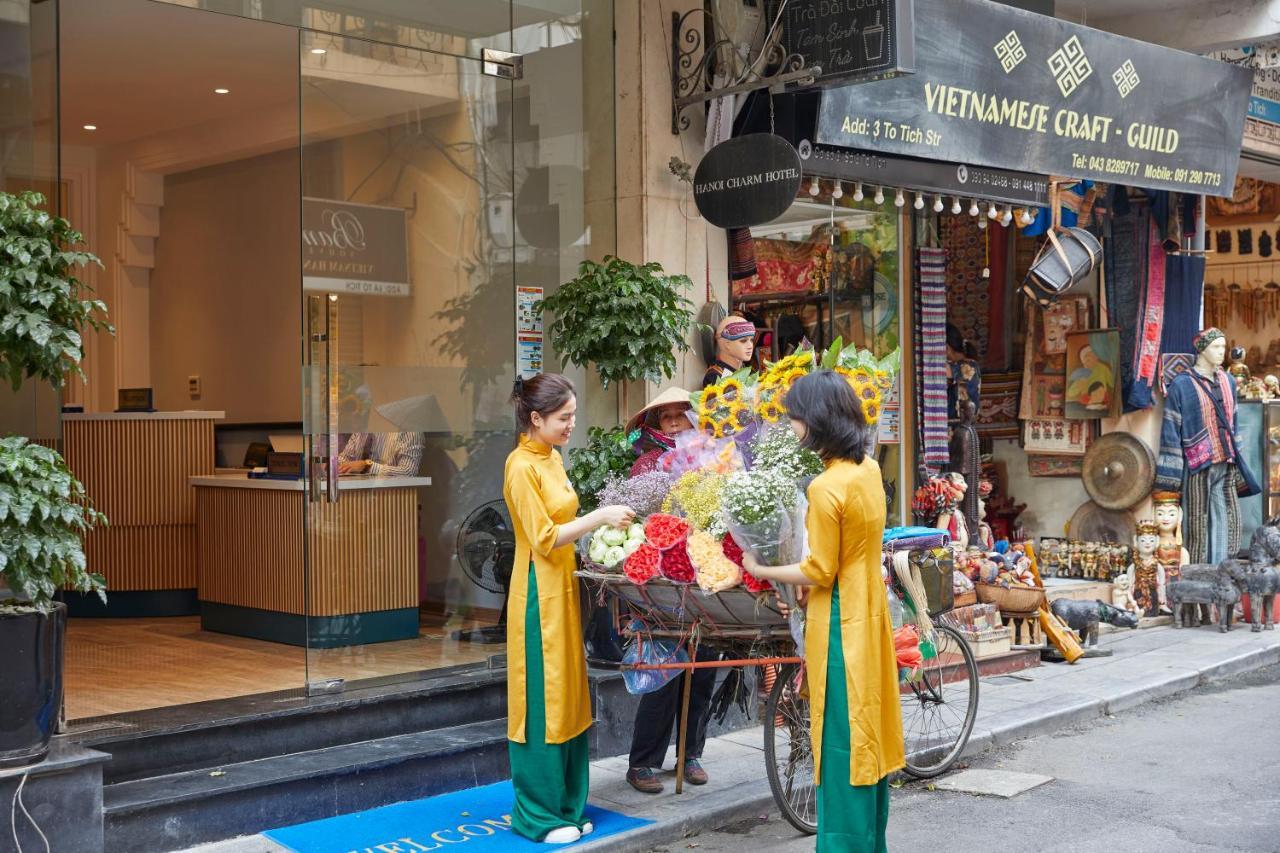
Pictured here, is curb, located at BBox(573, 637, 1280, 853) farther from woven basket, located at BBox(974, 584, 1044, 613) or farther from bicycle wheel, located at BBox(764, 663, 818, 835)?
woven basket, located at BBox(974, 584, 1044, 613)

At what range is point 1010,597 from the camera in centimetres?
985

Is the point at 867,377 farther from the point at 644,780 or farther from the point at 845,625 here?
the point at 644,780

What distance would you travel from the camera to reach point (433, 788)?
6496mm

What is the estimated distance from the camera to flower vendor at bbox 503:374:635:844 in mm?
5676

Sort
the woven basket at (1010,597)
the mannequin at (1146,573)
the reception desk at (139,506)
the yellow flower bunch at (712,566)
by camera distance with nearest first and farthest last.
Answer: the yellow flower bunch at (712,566)
the woven basket at (1010,597)
the reception desk at (139,506)
the mannequin at (1146,573)

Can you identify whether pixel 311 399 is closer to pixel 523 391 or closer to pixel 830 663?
pixel 523 391

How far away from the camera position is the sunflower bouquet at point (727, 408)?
19.2 ft

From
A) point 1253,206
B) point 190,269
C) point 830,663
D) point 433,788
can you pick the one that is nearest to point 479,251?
point 433,788

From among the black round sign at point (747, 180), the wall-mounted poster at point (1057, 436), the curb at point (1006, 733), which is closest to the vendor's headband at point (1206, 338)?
the wall-mounted poster at point (1057, 436)

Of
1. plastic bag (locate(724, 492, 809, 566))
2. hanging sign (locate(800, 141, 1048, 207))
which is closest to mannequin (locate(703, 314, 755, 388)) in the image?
hanging sign (locate(800, 141, 1048, 207))

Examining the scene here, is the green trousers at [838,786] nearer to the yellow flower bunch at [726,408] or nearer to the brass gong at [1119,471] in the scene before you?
the yellow flower bunch at [726,408]

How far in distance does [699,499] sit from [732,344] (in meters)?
2.78

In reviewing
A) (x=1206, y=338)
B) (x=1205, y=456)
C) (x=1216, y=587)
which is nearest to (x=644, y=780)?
(x=1216, y=587)

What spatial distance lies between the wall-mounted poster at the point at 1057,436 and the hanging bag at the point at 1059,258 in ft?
4.93
